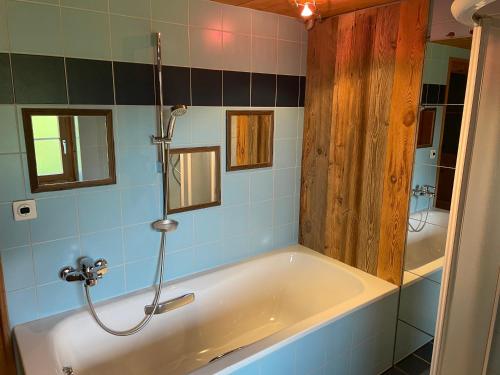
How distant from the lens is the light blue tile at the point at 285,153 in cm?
257

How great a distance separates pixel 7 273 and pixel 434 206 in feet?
6.96

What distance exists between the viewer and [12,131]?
5.31 ft

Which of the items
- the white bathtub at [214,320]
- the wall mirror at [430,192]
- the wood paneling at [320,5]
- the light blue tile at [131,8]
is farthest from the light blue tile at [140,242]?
the wall mirror at [430,192]

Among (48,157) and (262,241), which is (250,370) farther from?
(48,157)

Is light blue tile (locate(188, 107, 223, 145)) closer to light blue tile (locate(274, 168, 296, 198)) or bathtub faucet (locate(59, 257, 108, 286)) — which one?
light blue tile (locate(274, 168, 296, 198))

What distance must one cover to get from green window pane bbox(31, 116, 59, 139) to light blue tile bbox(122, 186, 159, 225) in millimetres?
443

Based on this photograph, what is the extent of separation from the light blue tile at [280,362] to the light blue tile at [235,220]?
881 mm

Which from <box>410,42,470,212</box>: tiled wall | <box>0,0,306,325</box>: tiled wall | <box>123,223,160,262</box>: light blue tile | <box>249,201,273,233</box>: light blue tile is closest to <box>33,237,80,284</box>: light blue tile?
<box>0,0,306,325</box>: tiled wall

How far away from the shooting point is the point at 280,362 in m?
1.74

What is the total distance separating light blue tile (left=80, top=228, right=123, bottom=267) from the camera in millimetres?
1897

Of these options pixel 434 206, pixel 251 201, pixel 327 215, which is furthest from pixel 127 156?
pixel 434 206

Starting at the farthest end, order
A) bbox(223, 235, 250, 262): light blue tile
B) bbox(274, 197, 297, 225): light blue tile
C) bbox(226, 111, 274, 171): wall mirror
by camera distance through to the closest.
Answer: bbox(274, 197, 297, 225): light blue tile → bbox(223, 235, 250, 262): light blue tile → bbox(226, 111, 274, 171): wall mirror

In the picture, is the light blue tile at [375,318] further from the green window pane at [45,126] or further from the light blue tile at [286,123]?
the green window pane at [45,126]

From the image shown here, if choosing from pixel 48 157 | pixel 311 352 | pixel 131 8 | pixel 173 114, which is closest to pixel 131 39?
pixel 131 8
